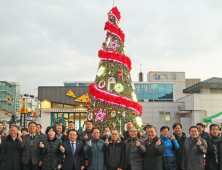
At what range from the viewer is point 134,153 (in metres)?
5.61

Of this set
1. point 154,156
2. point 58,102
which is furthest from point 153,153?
point 58,102

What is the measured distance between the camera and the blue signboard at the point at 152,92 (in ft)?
131

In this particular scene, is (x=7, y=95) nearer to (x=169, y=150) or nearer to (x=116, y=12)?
(x=116, y=12)

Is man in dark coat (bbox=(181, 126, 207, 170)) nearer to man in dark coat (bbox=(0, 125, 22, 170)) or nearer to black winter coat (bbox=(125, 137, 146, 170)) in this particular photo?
black winter coat (bbox=(125, 137, 146, 170))

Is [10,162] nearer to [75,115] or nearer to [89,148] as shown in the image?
[89,148]

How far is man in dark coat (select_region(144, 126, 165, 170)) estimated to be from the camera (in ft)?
17.4

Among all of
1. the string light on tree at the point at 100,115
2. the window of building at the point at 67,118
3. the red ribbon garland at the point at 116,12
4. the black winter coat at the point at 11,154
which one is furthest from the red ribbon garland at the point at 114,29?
the window of building at the point at 67,118

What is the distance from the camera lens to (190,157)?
219 inches

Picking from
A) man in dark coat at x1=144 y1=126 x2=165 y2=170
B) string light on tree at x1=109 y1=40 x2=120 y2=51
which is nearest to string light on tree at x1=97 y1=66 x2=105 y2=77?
string light on tree at x1=109 y1=40 x2=120 y2=51

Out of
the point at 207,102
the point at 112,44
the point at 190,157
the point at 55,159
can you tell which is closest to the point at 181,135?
the point at 190,157

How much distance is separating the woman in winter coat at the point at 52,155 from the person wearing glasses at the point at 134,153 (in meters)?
1.69

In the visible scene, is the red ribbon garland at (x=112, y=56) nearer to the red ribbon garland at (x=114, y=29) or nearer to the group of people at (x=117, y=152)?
the red ribbon garland at (x=114, y=29)

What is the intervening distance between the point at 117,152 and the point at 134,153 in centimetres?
46

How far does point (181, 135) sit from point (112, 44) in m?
6.61
